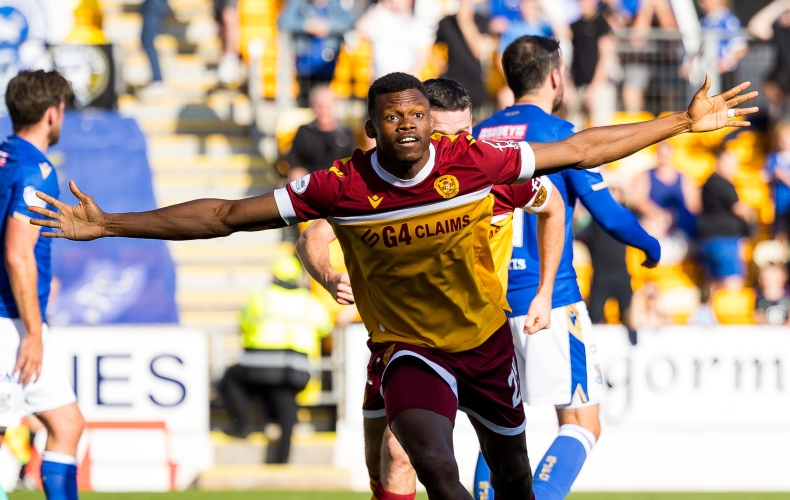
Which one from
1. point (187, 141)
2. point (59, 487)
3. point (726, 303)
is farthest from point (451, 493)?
point (187, 141)

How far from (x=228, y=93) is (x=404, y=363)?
11.0 m

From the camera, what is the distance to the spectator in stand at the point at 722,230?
42.2 feet

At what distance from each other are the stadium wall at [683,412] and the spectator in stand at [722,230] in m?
2.24

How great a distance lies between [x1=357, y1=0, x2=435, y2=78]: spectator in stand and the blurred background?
0.02 meters

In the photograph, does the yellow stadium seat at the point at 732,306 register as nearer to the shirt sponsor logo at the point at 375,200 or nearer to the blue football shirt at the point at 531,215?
the blue football shirt at the point at 531,215

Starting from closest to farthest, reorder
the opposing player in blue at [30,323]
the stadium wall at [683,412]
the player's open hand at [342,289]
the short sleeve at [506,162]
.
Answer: the short sleeve at [506,162] → the player's open hand at [342,289] → the opposing player in blue at [30,323] → the stadium wall at [683,412]

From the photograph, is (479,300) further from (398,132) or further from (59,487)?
(59,487)

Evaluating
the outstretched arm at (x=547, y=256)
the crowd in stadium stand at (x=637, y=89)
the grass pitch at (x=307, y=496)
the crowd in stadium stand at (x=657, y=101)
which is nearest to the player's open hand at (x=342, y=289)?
the outstretched arm at (x=547, y=256)

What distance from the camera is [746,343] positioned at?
35.1ft

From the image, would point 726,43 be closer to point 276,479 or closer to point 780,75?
point 780,75

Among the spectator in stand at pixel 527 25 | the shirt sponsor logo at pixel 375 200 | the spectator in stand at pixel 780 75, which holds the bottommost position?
the shirt sponsor logo at pixel 375 200

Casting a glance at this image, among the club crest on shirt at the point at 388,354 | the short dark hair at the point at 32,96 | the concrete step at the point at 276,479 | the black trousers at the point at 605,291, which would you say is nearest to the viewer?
the club crest on shirt at the point at 388,354

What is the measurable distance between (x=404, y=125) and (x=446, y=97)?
1125 millimetres

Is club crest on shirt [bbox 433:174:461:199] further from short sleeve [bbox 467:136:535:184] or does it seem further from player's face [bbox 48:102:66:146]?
player's face [bbox 48:102:66:146]
